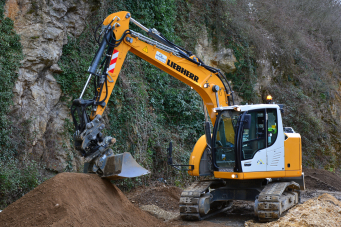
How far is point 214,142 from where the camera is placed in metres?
6.67

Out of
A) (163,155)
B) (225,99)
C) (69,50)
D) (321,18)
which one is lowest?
(163,155)

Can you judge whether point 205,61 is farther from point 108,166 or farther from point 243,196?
point 108,166

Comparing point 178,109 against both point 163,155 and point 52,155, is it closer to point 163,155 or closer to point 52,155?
point 163,155

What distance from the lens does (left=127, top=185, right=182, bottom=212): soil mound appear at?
7.90m

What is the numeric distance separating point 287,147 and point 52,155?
5603 mm

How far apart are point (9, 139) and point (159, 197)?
382 cm

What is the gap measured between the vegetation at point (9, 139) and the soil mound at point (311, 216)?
4640 mm

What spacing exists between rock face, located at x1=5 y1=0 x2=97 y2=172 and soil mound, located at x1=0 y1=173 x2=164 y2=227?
109 inches

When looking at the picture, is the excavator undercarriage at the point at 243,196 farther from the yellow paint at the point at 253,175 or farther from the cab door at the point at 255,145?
the cab door at the point at 255,145

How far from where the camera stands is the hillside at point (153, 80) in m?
7.66

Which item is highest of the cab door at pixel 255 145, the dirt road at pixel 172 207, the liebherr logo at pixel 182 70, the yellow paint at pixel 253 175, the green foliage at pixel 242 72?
the green foliage at pixel 242 72

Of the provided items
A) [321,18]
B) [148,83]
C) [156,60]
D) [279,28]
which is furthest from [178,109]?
[321,18]

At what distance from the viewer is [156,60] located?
21.2ft

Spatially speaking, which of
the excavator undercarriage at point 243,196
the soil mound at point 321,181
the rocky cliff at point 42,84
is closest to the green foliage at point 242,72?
the soil mound at point 321,181
